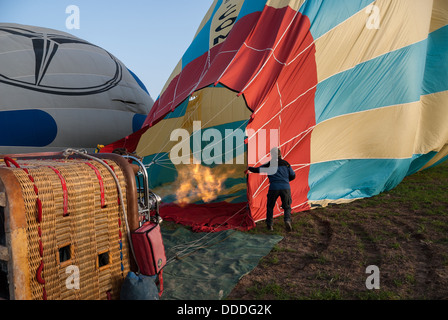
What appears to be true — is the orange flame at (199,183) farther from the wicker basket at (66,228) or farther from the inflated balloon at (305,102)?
the wicker basket at (66,228)

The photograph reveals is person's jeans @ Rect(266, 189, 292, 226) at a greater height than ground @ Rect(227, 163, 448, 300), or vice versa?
person's jeans @ Rect(266, 189, 292, 226)

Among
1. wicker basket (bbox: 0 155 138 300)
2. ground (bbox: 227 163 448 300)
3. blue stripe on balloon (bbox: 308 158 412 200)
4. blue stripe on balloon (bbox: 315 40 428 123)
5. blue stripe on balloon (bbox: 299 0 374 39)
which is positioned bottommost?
ground (bbox: 227 163 448 300)

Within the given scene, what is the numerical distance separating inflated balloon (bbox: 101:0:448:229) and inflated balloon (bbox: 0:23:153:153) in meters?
2.62

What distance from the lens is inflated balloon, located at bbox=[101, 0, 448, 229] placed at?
558cm

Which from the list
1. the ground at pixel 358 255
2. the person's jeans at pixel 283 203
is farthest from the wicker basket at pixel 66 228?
the person's jeans at pixel 283 203

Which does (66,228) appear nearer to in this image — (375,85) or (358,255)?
(358,255)

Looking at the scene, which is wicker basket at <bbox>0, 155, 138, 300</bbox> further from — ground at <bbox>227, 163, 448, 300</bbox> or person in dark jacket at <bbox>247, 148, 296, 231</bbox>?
person in dark jacket at <bbox>247, 148, 296, 231</bbox>

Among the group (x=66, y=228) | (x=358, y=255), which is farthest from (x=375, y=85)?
(x=66, y=228)

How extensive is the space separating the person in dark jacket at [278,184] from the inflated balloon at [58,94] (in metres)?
5.88

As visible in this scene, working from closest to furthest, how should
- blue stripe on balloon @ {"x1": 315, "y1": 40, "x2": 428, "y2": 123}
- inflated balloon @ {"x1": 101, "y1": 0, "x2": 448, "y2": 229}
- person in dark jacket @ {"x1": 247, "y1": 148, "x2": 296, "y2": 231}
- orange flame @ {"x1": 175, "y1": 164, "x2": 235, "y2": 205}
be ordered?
person in dark jacket @ {"x1": 247, "y1": 148, "x2": 296, "y2": 231} → inflated balloon @ {"x1": 101, "y1": 0, "x2": 448, "y2": 229} → blue stripe on balloon @ {"x1": 315, "y1": 40, "x2": 428, "y2": 123} → orange flame @ {"x1": 175, "y1": 164, "x2": 235, "y2": 205}

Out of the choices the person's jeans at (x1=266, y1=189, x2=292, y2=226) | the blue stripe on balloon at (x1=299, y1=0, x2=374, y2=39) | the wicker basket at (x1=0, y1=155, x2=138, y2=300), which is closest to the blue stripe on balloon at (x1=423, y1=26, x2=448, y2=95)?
the blue stripe on balloon at (x1=299, y1=0, x2=374, y2=39)

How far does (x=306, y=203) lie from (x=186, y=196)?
2292 millimetres

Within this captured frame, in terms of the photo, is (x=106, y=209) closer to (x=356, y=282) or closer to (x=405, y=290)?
(x=356, y=282)
